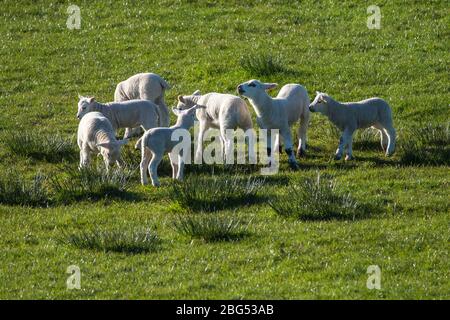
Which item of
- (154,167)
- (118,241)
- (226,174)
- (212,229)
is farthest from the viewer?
(226,174)

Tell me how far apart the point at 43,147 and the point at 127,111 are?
53.4 inches

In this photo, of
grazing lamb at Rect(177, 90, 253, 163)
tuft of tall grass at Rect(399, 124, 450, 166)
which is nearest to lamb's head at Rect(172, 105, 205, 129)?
grazing lamb at Rect(177, 90, 253, 163)

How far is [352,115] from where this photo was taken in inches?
679

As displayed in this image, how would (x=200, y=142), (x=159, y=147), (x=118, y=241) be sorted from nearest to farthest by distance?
(x=118, y=241), (x=159, y=147), (x=200, y=142)

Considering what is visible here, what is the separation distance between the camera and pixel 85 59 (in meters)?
23.3

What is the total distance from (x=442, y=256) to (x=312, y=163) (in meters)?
4.89

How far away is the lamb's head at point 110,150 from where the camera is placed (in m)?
16.1

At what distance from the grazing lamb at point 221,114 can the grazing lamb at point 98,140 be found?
143cm

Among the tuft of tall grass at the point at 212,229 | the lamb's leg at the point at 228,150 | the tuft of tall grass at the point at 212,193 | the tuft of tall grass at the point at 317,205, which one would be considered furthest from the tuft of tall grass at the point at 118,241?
the lamb's leg at the point at 228,150

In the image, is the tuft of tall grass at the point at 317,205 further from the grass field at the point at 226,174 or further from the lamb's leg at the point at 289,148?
the lamb's leg at the point at 289,148

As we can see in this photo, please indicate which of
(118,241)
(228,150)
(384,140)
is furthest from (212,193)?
(384,140)

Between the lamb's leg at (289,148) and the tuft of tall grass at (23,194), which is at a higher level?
the lamb's leg at (289,148)

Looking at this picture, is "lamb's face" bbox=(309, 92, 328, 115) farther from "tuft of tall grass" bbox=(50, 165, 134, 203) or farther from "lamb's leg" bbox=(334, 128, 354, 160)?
"tuft of tall grass" bbox=(50, 165, 134, 203)

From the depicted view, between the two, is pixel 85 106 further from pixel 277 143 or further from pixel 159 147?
pixel 277 143
